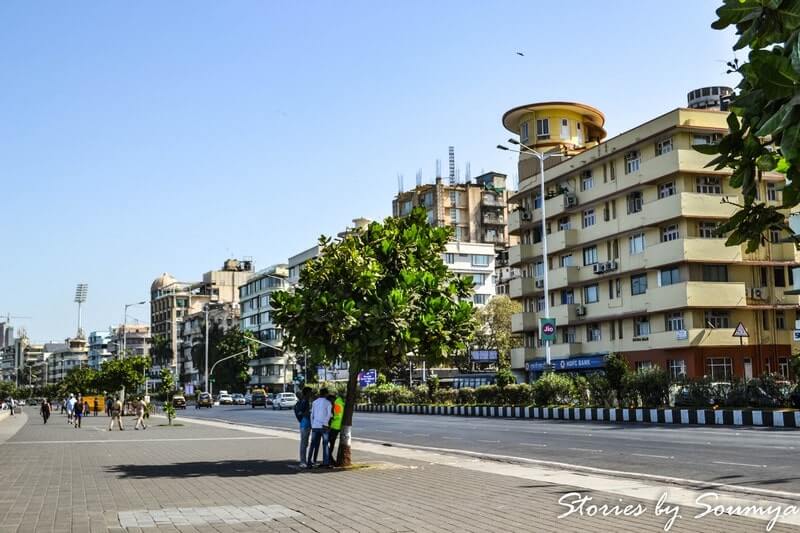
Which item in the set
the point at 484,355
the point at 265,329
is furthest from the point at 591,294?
the point at 265,329

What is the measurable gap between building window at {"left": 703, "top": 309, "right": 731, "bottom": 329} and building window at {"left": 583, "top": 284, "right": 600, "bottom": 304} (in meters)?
8.91

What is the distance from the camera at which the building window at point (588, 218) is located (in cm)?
5591

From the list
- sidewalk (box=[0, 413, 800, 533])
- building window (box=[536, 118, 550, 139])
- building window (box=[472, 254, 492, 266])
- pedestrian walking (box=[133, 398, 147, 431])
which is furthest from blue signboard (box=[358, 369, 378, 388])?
sidewalk (box=[0, 413, 800, 533])

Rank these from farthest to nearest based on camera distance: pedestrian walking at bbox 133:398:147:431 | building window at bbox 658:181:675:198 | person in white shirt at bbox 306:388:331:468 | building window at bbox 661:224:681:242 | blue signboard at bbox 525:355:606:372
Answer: blue signboard at bbox 525:355:606:372 < building window at bbox 658:181:675:198 < building window at bbox 661:224:681:242 < pedestrian walking at bbox 133:398:147:431 < person in white shirt at bbox 306:388:331:468

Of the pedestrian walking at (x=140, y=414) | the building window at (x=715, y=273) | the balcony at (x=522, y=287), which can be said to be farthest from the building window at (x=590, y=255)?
the pedestrian walking at (x=140, y=414)

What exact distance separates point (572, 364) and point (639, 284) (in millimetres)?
7916

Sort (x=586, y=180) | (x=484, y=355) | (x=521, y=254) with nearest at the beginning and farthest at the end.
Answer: (x=586, y=180), (x=521, y=254), (x=484, y=355)

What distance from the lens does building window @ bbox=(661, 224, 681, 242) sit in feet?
158

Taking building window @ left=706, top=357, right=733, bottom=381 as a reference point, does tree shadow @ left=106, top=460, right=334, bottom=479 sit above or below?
below

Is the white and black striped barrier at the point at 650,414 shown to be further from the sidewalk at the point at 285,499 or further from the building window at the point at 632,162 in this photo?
the building window at the point at 632,162

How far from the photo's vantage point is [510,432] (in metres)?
28.4

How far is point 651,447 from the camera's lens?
66.2ft

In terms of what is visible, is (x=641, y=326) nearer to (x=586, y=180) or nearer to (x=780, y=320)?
(x=780, y=320)

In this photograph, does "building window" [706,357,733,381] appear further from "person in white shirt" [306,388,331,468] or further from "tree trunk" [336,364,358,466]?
"person in white shirt" [306,388,331,468]
